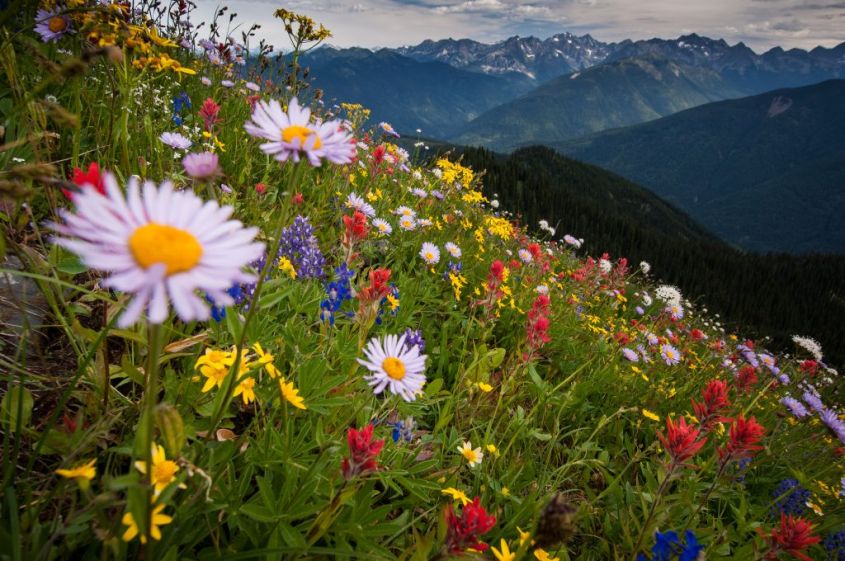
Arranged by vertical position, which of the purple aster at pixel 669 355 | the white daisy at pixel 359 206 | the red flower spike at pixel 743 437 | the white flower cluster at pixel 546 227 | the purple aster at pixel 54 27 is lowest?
the purple aster at pixel 669 355

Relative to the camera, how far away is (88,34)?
2.28 metres

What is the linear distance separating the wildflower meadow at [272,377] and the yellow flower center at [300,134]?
0.5 inches

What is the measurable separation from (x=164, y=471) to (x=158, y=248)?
2.79 feet

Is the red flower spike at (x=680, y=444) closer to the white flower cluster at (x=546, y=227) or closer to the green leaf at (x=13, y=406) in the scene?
the green leaf at (x=13, y=406)

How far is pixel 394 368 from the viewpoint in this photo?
1.52 metres

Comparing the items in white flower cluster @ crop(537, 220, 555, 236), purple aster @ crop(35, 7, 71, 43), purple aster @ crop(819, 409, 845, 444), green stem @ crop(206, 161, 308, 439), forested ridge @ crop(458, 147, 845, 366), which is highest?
purple aster @ crop(35, 7, 71, 43)

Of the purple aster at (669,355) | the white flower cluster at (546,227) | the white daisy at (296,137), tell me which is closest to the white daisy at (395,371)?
the white daisy at (296,137)

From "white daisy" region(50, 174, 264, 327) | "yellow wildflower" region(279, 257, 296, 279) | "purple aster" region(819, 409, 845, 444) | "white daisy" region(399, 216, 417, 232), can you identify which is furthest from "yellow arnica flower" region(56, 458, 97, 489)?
"purple aster" region(819, 409, 845, 444)

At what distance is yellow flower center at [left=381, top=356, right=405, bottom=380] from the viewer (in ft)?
4.97

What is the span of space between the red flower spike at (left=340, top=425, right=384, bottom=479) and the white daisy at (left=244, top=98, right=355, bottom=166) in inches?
30.2

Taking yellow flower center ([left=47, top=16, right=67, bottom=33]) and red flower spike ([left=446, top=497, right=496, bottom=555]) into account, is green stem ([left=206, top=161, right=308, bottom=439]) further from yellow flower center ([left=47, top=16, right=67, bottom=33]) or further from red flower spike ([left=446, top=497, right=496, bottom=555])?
yellow flower center ([left=47, top=16, right=67, bottom=33])

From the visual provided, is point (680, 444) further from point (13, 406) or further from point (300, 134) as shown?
point (13, 406)

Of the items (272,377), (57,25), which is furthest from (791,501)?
(57,25)

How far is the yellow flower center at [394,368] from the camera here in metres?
1.51
